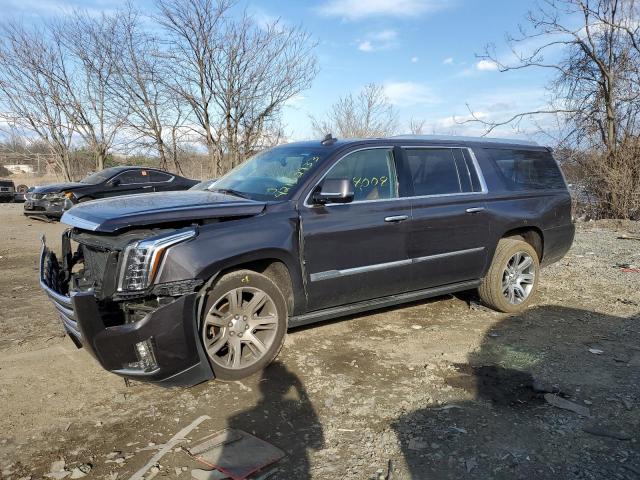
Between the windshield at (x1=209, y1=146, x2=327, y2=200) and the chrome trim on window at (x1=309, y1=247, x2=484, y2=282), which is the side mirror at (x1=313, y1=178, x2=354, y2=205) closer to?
the windshield at (x1=209, y1=146, x2=327, y2=200)

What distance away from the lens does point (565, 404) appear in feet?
11.2

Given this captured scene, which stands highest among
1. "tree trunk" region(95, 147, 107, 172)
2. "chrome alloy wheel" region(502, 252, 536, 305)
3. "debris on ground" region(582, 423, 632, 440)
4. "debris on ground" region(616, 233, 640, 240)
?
"tree trunk" region(95, 147, 107, 172)

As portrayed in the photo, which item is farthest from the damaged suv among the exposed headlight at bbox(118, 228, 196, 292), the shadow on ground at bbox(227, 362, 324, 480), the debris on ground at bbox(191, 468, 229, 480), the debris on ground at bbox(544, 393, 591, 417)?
the debris on ground at bbox(544, 393, 591, 417)

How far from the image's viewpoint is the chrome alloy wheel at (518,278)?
215 inches

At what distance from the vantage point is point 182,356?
319 cm

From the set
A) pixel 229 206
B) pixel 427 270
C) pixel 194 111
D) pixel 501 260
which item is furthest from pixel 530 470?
pixel 194 111

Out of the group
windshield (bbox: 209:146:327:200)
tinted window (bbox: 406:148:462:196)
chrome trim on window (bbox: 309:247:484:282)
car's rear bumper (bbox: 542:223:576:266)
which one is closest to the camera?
chrome trim on window (bbox: 309:247:484:282)

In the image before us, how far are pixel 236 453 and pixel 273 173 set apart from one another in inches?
97.8

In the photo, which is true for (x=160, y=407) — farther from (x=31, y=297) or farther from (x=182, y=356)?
(x=31, y=297)

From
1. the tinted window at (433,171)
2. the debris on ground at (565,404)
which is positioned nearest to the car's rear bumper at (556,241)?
the tinted window at (433,171)

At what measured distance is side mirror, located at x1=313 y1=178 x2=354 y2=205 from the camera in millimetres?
3881

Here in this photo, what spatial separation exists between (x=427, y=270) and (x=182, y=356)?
248 centimetres

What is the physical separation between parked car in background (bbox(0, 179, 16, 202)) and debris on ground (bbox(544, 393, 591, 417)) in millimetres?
25023

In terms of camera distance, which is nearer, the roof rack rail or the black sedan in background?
the roof rack rail
